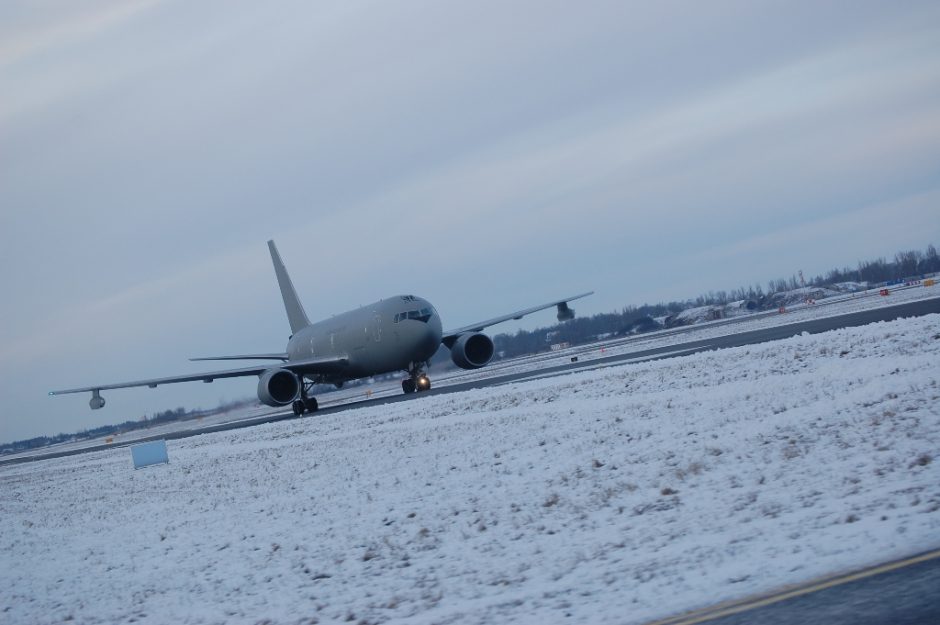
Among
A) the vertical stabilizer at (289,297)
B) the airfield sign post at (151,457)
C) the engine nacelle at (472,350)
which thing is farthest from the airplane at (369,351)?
the airfield sign post at (151,457)

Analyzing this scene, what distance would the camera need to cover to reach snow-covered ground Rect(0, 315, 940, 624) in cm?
757

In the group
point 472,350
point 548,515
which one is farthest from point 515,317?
point 548,515

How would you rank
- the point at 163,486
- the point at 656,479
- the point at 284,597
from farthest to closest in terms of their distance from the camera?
the point at 163,486 → the point at 656,479 → the point at 284,597

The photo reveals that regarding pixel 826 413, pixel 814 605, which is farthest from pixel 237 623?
pixel 826 413

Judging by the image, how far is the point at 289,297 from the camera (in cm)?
5416

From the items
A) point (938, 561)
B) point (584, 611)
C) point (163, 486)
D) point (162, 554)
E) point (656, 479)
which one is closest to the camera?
point (938, 561)

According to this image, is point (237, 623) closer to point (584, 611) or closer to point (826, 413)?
point (584, 611)

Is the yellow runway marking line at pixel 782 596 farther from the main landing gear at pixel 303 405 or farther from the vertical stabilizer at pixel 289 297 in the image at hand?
the vertical stabilizer at pixel 289 297

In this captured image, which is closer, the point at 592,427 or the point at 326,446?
the point at 592,427

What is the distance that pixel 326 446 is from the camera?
21734 mm

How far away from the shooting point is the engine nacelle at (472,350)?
4134cm

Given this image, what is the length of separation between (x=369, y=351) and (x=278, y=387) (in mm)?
4318

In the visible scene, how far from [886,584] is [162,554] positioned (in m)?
9.29

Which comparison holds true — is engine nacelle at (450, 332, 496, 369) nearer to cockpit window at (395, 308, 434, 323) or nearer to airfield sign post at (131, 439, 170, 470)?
cockpit window at (395, 308, 434, 323)
